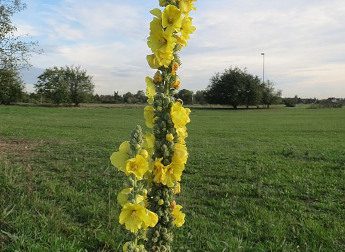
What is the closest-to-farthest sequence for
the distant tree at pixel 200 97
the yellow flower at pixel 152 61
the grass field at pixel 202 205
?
the yellow flower at pixel 152 61, the grass field at pixel 202 205, the distant tree at pixel 200 97

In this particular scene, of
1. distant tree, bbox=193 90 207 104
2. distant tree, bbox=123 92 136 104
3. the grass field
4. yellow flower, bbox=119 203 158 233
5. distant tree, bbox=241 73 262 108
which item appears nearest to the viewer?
yellow flower, bbox=119 203 158 233

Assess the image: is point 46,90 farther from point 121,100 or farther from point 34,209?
point 34,209

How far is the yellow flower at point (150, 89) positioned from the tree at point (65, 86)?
97617mm

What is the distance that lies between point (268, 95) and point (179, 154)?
331ft

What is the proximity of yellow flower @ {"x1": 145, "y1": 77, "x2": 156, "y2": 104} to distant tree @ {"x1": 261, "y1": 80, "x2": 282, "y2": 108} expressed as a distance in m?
99.1

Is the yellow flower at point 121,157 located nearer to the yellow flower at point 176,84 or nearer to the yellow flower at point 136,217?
the yellow flower at point 136,217

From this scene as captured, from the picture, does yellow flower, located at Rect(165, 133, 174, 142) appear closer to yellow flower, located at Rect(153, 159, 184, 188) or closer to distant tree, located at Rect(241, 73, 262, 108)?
yellow flower, located at Rect(153, 159, 184, 188)

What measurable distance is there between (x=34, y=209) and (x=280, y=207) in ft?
14.6

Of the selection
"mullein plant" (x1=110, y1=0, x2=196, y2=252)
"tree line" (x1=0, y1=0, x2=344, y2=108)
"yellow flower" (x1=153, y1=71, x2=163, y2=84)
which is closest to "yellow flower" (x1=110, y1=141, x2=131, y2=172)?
"mullein plant" (x1=110, y1=0, x2=196, y2=252)

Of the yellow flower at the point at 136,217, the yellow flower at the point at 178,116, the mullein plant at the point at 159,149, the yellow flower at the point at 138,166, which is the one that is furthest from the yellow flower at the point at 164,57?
the yellow flower at the point at 136,217

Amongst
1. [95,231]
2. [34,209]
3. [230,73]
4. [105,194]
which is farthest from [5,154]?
[230,73]

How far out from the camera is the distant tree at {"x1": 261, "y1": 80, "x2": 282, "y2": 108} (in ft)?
328

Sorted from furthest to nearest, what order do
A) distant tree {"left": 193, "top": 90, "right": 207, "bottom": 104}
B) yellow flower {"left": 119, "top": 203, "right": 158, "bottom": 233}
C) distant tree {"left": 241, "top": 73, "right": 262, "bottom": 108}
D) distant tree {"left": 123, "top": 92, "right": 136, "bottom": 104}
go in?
1. distant tree {"left": 123, "top": 92, "right": 136, "bottom": 104}
2. distant tree {"left": 193, "top": 90, "right": 207, "bottom": 104}
3. distant tree {"left": 241, "top": 73, "right": 262, "bottom": 108}
4. yellow flower {"left": 119, "top": 203, "right": 158, "bottom": 233}

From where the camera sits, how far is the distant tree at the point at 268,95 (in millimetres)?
100062
